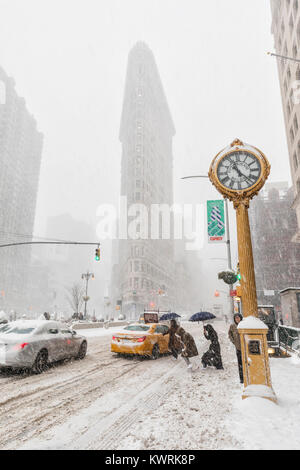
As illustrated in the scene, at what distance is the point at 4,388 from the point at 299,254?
69.6 m

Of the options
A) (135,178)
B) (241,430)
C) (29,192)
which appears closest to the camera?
(241,430)

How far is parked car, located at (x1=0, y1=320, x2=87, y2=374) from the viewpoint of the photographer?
26.5 feet

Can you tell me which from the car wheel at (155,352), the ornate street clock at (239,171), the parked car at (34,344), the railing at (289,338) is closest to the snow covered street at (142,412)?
the parked car at (34,344)

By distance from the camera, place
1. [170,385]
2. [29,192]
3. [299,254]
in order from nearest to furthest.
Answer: [170,385]
[299,254]
[29,192]

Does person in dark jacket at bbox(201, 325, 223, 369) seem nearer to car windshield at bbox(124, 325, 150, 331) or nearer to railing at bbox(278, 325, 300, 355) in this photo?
car windshield at bbox(124, 325, 150, 331)

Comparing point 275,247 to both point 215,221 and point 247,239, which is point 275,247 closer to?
point 215,221

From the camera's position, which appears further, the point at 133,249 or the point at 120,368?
the point at 133,249

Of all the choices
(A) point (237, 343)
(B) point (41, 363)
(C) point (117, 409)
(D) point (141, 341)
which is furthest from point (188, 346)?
(C) point (117, 409)

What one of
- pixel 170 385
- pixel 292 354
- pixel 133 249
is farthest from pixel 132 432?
pixel 133 249

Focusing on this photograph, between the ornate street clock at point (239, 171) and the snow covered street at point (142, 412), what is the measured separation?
4411 millimetres

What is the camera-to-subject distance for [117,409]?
18.0 ft

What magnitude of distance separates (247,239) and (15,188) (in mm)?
145665

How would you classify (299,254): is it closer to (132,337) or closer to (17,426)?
(132,337)
